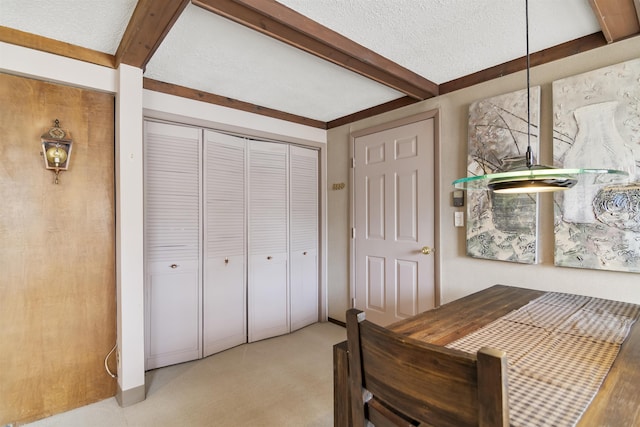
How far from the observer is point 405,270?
2.78m

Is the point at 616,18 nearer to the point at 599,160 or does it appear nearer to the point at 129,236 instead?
the point at 599,160

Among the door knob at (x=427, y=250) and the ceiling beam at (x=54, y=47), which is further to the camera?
the door knob at (x=427, y=250)

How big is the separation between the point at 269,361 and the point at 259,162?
185cm

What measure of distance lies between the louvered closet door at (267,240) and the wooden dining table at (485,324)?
1941 mm

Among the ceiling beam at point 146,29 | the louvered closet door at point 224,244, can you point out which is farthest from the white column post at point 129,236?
the louvered closet door at point 224,244

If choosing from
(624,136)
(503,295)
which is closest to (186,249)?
(503,295)

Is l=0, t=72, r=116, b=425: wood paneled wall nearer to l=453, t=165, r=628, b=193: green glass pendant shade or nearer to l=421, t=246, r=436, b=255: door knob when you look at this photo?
l=453, t=165, r=628, b=193: green glass pendant shade

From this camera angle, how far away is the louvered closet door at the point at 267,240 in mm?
3023

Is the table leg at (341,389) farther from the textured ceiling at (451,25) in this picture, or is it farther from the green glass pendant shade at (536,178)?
the textured ceiling at (451,25)

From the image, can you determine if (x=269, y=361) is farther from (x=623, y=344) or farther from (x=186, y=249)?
(x=623, y=344)

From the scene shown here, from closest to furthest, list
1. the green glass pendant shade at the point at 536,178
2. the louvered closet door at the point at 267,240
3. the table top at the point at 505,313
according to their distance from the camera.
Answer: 1. the table top at the point at 505,313
2. the green glass pendant shade at the point at 536,178
3. the louvered closet door at the point at 267,240

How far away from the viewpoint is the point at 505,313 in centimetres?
150

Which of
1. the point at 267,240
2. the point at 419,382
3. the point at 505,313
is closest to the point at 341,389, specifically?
the point at 419,382

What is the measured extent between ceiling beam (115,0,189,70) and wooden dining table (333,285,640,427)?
1674 mm
